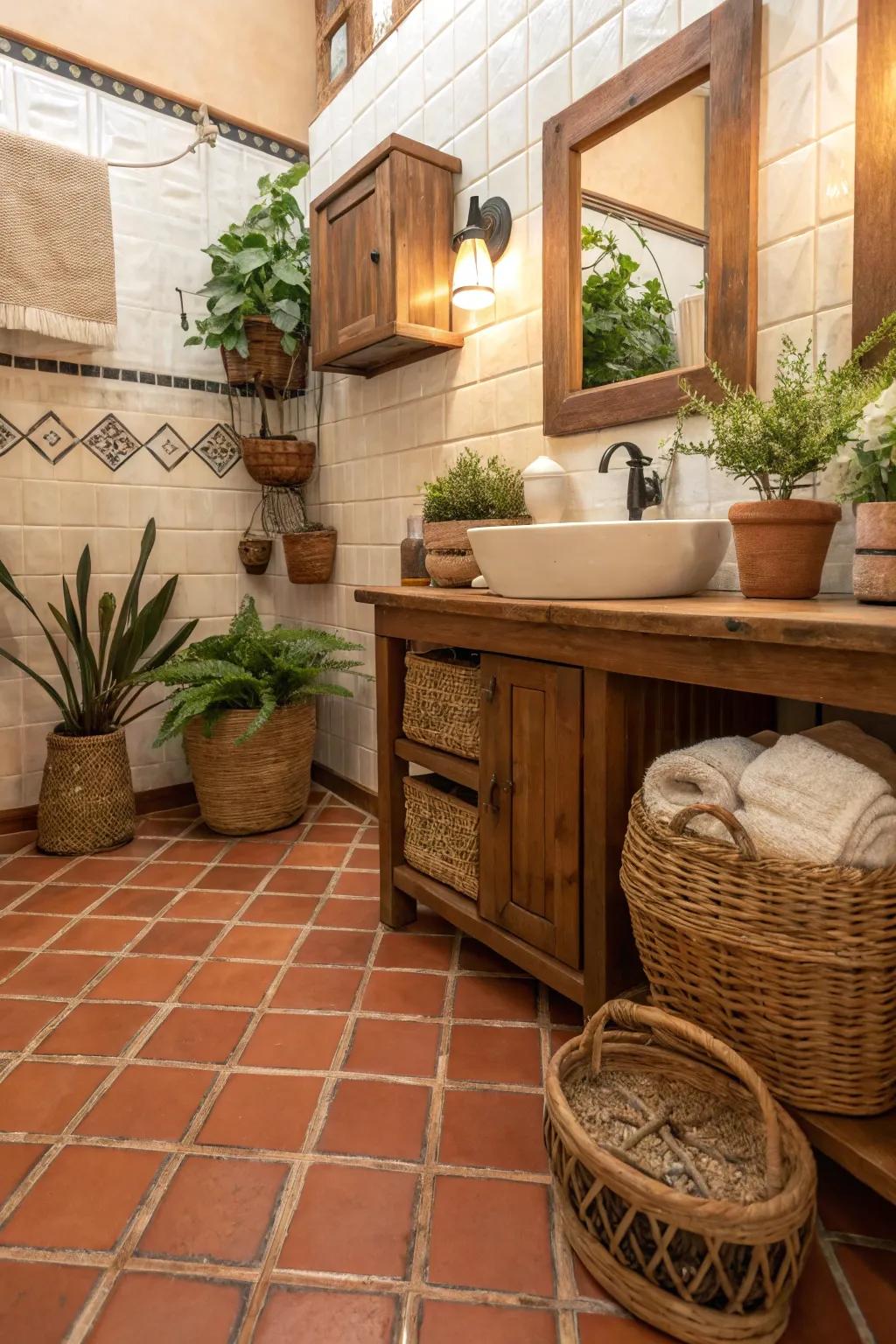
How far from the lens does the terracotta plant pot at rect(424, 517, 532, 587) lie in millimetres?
1828

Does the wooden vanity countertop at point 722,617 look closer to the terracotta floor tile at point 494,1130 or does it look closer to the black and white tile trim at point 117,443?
the terracotta floor tile at point 494,1130

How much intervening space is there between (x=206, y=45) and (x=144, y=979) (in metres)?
3.19

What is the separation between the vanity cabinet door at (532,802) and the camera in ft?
4.56

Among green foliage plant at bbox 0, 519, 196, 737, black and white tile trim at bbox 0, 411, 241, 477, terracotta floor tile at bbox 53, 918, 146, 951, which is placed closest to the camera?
terracotta floor tile at bbox 53, 918, 146, 951

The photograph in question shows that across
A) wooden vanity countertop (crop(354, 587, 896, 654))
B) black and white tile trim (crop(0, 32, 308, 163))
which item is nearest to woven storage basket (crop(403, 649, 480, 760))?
wooden vanity countertop (crop(354, 587, 896, 654))

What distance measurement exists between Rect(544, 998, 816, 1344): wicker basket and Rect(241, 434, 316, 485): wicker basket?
2.43 m

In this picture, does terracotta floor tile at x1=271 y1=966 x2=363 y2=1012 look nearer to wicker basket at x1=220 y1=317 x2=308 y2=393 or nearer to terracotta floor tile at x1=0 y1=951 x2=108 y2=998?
terracotta floor tile at x1=0 y1=951 x2=108 y2=998

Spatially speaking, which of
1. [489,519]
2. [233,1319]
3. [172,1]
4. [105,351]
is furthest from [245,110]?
[233,1319]

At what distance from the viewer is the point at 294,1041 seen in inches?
58.9

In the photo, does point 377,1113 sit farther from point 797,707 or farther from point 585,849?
point 797,707

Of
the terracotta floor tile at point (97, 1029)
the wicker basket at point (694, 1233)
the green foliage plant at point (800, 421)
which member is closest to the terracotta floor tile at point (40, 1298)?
the terracotta floor tile at point (97, 1029)

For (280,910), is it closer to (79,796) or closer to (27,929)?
(27,929)

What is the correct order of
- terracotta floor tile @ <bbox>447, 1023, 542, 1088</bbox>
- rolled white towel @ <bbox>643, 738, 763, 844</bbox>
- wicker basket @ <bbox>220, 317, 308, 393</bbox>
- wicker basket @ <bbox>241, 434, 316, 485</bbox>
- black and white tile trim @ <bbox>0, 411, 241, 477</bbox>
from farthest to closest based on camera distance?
1. wicker basket @ <bbox>241, 434, 316, 485</bbox>
2. wicker basket @ <bbox>220, 317, 308, 393</bbox>
3. black and white tile trim @ <bbox>0, 411, 241, 477</bbox>
4. terracotta floor tile @ <bbox>447, 1023, 542, 1088</bbox>
5. rolled white towel @ <bbox>643, 738, 763, 844</bbox>

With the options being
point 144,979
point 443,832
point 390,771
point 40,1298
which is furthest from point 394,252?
point 40,1298
